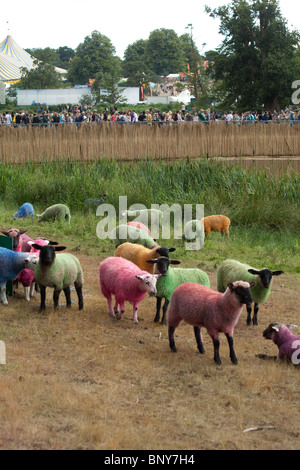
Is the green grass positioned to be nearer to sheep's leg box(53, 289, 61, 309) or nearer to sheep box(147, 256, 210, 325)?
sheep box(147, 256, 210, 325)

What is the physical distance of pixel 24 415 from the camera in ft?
17.4

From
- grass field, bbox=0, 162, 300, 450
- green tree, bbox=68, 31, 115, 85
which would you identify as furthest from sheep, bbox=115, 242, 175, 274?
green tree, bbox=68, 31, 115, 85

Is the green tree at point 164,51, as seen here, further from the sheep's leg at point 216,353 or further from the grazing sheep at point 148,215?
the sheep's leg at point 216,353

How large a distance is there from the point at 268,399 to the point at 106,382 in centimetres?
163

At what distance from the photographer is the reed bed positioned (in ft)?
63.4

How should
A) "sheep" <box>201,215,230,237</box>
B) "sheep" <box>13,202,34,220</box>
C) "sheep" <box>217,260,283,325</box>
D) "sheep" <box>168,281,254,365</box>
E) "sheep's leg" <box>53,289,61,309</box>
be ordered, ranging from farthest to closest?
1. "sheep" <box>13,202,34,220</box>
2. "sheep" <box>201,215,230,237</box>
3. "sheep's leg" <box>53,289,61,309</box>
4. "sheep" <box>217,260,283,325</box>
5. "sheep" <box>168,281,254,365</box>

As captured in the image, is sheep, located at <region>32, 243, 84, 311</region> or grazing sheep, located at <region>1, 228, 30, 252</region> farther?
grazing sheep, located at <region>1, 228, 30, 252</region>

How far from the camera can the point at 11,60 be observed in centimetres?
7088

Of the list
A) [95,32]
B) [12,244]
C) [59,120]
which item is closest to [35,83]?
[95,32]

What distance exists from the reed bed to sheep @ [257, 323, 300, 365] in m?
12.5

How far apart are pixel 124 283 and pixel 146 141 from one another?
40.4 feet

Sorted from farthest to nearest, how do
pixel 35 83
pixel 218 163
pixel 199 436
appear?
pixel 35 83
pixel 218 163
pixel 199 436

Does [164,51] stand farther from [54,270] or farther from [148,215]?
[54,270]

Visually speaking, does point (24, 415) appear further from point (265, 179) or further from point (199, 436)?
point (265, 179)
